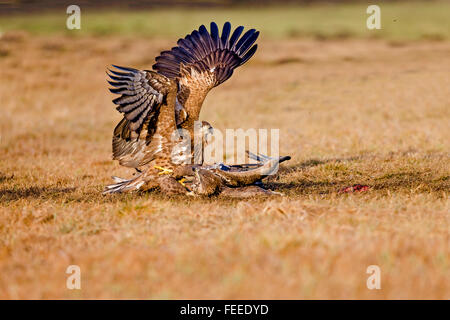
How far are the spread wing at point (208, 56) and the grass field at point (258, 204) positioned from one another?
1.72m

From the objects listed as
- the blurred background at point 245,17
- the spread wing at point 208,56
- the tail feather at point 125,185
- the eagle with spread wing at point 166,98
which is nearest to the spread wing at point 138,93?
the eagle with spread wing at point 166,98

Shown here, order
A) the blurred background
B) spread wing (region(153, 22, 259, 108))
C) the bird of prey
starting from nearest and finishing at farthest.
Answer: the bird of prey, spread wing (region(153, 22, 259, 108)), the blurred background

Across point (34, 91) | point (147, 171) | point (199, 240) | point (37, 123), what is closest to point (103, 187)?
point (147, 171)

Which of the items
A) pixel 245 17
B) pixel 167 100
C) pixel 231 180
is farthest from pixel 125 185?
pixel 245 17

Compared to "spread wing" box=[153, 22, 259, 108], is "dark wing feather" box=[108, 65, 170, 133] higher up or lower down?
lower down

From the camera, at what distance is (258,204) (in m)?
6.34

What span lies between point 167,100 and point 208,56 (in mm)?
1260

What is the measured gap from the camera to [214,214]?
590cm

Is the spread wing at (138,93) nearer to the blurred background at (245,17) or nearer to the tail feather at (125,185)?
the tail feather at (125,185)

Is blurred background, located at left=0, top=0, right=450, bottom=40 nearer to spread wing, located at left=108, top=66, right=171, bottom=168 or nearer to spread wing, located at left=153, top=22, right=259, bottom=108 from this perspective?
spread wing, located at left=153, top=22, right=259, bottom=108

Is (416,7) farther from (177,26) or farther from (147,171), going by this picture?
(147,171)

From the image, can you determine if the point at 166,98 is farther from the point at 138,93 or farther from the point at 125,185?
the point at 125,185

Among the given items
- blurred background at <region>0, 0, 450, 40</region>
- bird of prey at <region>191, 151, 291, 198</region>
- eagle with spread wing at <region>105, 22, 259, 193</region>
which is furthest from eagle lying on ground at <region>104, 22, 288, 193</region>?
blurred background at <region>0, 0, 450, 40</region>

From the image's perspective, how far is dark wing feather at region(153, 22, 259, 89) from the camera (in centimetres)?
790
